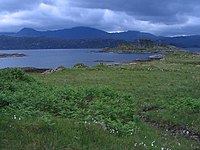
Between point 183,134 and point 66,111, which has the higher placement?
point 66,111

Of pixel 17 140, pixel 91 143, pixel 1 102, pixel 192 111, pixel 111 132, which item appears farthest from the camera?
pixel 192 111

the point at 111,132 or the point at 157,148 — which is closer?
the point at 157,148

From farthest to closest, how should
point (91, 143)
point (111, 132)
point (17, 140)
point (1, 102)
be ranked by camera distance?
point (1, 102)
point (111, 132)
point (91, 143)
point (17, 140)

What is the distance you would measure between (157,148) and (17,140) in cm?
458

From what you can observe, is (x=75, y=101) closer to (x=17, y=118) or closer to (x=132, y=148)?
(x=17, y=118)

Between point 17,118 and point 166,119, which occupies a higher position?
point 17,118

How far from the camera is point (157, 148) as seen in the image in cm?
1083

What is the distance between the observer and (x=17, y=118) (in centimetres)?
1196

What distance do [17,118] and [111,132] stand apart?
3.51 m

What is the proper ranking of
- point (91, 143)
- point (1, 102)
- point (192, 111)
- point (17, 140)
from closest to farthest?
point (17, 140)
point (91, 143)
point (1, 102)
point (192, 111)

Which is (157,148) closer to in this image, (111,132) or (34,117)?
(111,132)

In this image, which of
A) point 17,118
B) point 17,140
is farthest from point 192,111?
point 17,140

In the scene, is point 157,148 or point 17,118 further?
point 17,118

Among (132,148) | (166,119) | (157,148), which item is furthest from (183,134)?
(132,148)
